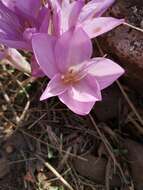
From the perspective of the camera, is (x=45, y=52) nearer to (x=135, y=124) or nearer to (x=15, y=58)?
(x=15, y=58)

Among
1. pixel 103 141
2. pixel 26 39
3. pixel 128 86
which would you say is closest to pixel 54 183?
pixel 103 141

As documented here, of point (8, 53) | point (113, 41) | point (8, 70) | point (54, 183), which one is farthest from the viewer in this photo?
point (8, 70)

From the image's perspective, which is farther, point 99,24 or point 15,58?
point 15,58

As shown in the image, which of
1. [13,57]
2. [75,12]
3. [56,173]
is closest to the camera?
[75,12]

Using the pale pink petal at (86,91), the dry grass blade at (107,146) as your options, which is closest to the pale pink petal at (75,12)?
the pale pink petal at (86,91)

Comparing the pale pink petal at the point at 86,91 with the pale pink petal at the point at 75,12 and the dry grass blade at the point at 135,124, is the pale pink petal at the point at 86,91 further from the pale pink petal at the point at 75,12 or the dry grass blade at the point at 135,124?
the dry grass blade at the point at 135,124

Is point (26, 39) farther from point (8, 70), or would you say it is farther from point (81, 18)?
point (8, 70)

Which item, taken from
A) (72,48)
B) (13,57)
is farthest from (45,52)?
(13,57)
